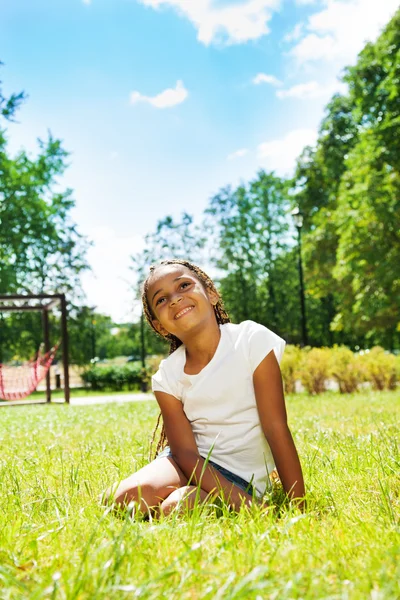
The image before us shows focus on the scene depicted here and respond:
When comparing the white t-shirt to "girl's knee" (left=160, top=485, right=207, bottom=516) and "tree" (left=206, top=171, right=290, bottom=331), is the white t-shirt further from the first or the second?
"tree" (left=206, top=171, right=290, bottom=331)

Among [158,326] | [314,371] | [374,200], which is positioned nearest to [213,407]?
[158,326]

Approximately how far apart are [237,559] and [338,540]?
400mm

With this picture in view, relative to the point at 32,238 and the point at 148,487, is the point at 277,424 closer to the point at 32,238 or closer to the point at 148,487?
the point at 148,487

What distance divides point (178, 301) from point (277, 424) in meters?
0.81

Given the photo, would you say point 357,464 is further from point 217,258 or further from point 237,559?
point 217,258

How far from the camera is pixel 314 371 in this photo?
14.8m

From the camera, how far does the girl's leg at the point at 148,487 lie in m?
2.66

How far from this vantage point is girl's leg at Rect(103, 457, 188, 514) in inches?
105

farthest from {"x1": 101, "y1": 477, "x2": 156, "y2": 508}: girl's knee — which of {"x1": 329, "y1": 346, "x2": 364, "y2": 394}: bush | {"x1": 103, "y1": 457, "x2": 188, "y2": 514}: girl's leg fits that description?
{"x1": 329, "y1": 346, "x2": 364, "y2": 394}: bush

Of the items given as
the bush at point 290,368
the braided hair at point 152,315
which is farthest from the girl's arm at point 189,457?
the bush at point 290,368

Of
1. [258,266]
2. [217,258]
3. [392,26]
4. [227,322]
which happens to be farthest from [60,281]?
[227,322]

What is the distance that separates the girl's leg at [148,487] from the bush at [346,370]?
12538 mm

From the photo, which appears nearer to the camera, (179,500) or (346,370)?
(179,500)

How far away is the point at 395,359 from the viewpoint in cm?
1583
